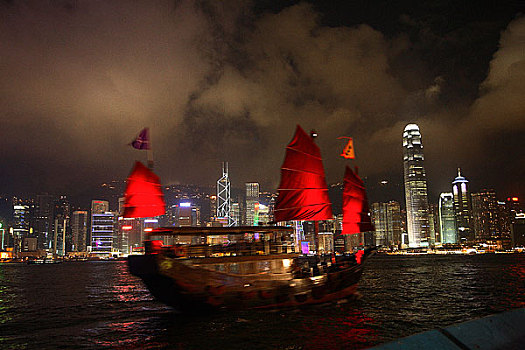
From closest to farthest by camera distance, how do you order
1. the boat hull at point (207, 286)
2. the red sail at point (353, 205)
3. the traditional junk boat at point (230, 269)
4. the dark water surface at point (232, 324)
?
1. the dark water surface at point (232, 324)
2. the boat hull at point (207, 286)
3. the traditional junk boat at point (230, 269)
4. the red sail at point (353, 205)

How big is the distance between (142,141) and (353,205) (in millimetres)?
17348

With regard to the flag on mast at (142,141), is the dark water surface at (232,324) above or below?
below

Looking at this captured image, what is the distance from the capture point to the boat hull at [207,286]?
55.1 feet

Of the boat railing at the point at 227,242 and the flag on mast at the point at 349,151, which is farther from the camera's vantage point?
the flag on mast at the point at 349,151

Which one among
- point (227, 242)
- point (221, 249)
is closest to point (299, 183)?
point (227, 242)

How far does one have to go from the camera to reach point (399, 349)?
150 inches

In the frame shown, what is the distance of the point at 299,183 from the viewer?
88.2 ft

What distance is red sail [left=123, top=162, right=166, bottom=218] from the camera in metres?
25.6

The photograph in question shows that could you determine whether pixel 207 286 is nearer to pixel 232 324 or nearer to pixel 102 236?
pixel 232 324

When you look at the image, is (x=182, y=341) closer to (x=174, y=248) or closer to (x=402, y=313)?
(x=174, y=248)

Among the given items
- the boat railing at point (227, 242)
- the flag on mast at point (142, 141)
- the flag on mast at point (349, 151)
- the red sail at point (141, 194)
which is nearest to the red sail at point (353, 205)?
the flag on mast at point (349, 151)

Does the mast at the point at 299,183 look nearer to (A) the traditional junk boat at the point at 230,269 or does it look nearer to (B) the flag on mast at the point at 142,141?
(A) the traditional junk boat at the point at 230,269

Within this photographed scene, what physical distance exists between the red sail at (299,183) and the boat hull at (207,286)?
24.6 ft

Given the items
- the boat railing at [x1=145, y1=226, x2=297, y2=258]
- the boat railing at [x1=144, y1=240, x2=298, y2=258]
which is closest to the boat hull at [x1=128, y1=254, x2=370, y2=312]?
the boat railing at [x1=144, y1=240, x2=298, y2=258]
